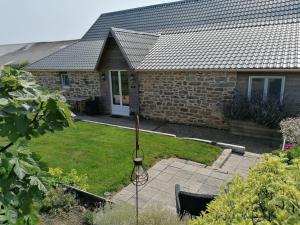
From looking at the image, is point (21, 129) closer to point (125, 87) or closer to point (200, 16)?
point (125, 87)

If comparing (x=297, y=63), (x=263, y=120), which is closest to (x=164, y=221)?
(x=263, y=120)

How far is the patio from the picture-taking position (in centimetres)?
526

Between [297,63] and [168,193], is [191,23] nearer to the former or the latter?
[297,63]

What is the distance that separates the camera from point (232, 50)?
10633 millimetres

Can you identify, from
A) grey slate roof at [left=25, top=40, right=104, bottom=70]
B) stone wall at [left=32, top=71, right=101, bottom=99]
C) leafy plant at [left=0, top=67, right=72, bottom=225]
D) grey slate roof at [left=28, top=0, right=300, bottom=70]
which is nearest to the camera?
leafy plant at [left=0, top=67, right=72, bottom=225]

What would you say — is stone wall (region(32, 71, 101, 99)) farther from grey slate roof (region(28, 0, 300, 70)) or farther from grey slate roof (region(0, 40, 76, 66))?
grey slate roof (region(0, 40, 76, 66))

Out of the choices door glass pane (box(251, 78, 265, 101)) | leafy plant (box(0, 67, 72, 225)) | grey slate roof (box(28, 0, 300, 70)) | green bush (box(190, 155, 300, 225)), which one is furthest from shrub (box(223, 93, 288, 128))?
leafy plant (box(0, 67, 72, 225))

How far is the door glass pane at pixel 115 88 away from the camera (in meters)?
13.1

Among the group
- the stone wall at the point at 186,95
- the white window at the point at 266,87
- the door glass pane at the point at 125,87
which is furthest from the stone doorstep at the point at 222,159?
the door glass pane at the point at 125,87

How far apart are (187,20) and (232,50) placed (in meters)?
6.13

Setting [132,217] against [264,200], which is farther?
[132,217]

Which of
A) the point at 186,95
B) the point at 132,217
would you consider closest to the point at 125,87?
the point at 186,95

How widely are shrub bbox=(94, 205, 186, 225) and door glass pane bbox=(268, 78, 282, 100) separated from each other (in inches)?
296

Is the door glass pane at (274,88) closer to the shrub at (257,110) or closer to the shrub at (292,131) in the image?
the shrub at (257,110)
